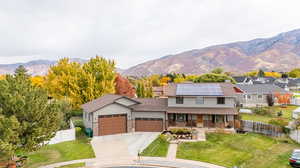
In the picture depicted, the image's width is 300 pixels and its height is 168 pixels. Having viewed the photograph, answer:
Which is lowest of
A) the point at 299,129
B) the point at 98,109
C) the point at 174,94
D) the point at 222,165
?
the point at 222,165

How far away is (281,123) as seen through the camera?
23.8 meters

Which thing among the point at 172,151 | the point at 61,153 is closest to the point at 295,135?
the point at 172,151

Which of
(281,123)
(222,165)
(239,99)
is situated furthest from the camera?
(239,99)

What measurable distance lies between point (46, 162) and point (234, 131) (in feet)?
69.9

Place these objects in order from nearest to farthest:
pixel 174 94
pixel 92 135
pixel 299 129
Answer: pixel 299 129
pixel 92 135
pixel 174 94

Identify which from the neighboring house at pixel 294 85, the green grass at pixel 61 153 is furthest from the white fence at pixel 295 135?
the neighboring house at pixel 294 85

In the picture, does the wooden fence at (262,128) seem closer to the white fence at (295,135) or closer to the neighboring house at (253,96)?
the white fence at (295,135)

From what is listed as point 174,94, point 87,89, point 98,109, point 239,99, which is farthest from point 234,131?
point 87,89

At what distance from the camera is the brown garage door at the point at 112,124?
2610 centimetres

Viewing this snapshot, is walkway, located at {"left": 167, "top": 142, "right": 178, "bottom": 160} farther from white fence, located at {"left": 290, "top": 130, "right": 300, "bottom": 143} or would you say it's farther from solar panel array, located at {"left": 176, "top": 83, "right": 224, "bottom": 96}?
white fence, located at {"left": 290, "top": 130, "right": 300, "bottom": 143}

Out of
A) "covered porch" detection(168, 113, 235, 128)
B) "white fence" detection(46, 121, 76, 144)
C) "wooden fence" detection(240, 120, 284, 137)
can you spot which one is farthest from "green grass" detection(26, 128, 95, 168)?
"wooden fence" detection(240, 120, 284, 137)

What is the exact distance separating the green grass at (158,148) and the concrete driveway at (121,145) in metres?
0.69

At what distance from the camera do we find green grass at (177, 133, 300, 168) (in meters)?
17.9

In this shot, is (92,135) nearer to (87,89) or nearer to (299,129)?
(87,89)
